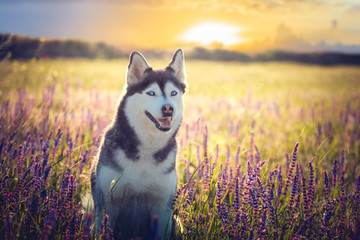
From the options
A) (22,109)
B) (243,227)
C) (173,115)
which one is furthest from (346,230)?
(22,109)

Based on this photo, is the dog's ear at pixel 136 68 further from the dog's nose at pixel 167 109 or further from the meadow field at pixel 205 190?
the meadow field at pixel 205 190

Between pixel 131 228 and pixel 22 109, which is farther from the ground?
pixel 22 109

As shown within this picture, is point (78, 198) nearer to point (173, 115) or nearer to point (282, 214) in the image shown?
point (173, 115)

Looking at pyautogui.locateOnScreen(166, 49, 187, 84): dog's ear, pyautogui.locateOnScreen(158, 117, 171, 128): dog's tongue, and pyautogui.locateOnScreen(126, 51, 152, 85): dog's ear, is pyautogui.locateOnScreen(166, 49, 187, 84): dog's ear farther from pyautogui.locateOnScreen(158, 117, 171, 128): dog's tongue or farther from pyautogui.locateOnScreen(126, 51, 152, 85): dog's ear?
pyautogui.locateOnScreen(158, 117, 171, 128): dog's tongue

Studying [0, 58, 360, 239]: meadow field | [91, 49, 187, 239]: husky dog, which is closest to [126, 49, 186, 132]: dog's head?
[91, 49, 187, 239]: husky dog

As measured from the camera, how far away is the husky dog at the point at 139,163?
297 centimetres

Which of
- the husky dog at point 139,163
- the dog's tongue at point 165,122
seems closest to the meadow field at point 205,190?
the husky dog at point 139,163

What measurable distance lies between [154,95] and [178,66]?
2.65 feet

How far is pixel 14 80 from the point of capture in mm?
12570

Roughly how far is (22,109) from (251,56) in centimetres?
5815

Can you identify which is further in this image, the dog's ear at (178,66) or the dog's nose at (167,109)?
the dog's ear at (178,66)

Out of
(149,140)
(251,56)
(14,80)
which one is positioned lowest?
(149,140)

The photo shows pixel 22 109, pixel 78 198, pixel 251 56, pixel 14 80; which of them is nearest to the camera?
pixel 78 198

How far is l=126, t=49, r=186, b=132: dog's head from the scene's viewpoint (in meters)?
3.20
